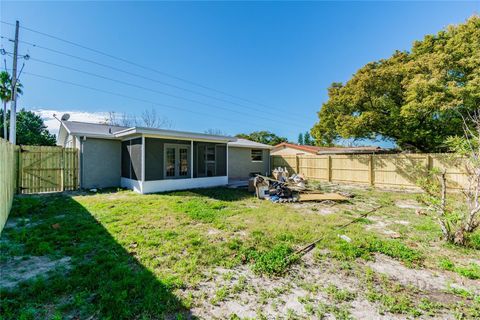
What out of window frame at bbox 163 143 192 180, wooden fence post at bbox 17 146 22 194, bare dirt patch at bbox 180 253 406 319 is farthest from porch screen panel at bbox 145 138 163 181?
bare dirt patch at bbox 180 253 406 319

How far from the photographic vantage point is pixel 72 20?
10.1 m

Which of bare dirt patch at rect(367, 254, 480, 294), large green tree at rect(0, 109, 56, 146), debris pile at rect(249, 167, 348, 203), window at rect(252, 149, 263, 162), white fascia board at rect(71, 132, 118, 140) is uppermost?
large green tree at rect(0, 109, 56, 146)

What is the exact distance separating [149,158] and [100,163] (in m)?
3.00

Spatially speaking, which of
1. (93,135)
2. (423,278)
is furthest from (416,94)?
(93,135)

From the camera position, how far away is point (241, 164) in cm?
1527

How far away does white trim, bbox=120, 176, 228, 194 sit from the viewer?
29.5 ft

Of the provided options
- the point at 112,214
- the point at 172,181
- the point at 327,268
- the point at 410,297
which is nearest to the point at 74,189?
the point at 172,181

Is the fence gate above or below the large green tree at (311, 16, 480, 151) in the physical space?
below

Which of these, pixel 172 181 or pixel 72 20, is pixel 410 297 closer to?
pixel 172 181

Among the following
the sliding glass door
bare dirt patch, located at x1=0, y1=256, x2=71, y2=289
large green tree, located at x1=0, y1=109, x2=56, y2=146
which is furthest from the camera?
large green tree, located at x1=0, y1=109, x2=56, y2=146

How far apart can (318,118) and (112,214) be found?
15.2 m

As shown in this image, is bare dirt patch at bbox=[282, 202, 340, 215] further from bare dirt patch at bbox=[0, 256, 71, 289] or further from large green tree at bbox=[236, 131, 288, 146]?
large green tree at bbox=[236, 131, 288, 146]

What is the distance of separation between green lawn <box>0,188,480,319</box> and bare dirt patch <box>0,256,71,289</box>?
0.21 feet

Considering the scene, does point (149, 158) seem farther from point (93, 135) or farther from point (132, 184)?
point (93, 135)
